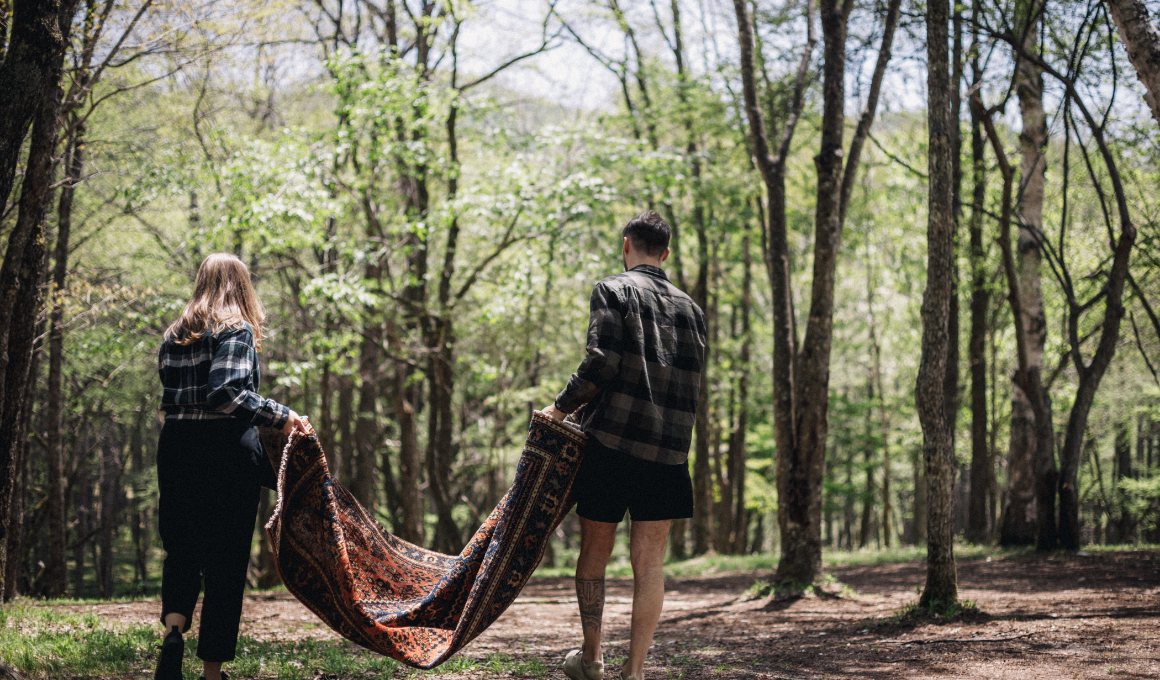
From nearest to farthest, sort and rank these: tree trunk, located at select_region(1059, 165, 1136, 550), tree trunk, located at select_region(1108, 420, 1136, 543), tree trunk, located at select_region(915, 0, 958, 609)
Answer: tree trunk, located at select_region(915, 0, 958, 609), tree trunk, located at select_region(1059, 165, 1136, 550), tree trunk, located at select_region(1108, 420, 1136, 543)

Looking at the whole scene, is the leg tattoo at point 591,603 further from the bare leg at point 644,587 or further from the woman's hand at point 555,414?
the woman's hand at point 555,414

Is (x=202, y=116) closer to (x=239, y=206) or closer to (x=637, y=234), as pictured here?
(x=239, y=206)

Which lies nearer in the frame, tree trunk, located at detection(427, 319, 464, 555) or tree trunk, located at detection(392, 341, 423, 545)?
tree trunk, located at detection(392, 341, 423, 545)

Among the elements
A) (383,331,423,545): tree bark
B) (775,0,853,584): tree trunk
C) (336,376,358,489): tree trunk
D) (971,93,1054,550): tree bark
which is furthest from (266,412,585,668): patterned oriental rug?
(336,376,358,489): tree trunk

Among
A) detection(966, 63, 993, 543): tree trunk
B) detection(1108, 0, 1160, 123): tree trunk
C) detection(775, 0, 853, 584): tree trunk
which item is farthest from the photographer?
detection(966, 63, 993, 543): tree trunk

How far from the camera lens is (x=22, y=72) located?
12.2ft

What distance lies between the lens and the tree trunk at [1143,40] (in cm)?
435

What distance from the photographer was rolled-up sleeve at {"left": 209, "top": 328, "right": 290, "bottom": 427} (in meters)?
3.19

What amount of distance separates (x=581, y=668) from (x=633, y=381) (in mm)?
1383

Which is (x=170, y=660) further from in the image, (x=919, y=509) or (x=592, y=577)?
(x=919, y=509)

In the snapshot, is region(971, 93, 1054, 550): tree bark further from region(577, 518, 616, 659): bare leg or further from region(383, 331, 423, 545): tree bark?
region(383, 331, 423, 545): tree bark

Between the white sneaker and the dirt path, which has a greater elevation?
the white sneaker

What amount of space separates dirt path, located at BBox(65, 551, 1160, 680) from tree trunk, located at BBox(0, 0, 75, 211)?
11.3ft

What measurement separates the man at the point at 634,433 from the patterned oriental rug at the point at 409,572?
173mm
